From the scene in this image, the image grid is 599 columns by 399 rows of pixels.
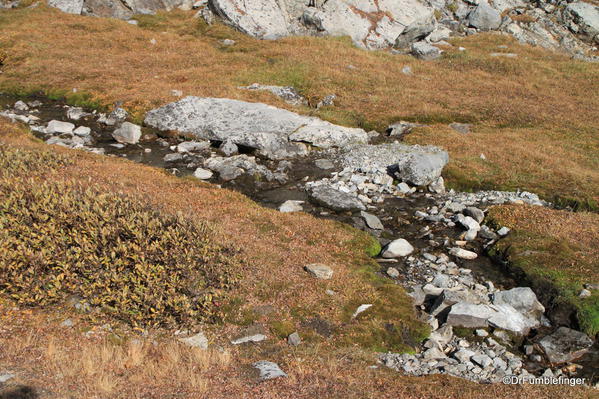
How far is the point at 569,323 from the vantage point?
14219 mm

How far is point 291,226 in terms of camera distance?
59.8 ft

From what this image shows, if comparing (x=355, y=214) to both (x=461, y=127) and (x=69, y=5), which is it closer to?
(x=461, y=127)

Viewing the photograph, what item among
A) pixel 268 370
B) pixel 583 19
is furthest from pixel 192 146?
pixel 583 19

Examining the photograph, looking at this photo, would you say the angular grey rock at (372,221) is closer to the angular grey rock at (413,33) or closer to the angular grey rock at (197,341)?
the angular grey rock at (197,341)

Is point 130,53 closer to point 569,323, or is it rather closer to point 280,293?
point 280,293

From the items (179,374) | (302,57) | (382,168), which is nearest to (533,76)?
(302,57)

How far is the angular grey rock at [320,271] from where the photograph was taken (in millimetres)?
14625

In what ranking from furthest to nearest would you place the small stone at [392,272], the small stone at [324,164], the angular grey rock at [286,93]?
the angular grey rock at [286,93]
the small stone at [324,164]
the small stone at [392,272]

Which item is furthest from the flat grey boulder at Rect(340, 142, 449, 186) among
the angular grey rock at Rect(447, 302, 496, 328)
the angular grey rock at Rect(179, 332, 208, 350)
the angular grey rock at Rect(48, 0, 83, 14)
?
the angular grey rock at Rect(48, 0, 83, 14)

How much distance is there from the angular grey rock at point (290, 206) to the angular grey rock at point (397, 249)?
4872 mm

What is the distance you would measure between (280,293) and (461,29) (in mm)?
64774

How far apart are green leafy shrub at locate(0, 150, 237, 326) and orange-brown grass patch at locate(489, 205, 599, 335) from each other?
10387 mm

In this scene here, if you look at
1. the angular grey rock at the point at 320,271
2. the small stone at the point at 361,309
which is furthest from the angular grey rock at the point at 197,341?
the angular grey rock at the point at 320,271

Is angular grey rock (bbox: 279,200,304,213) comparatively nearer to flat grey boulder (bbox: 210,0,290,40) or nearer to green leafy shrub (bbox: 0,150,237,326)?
green leafy shrub (bbox: 0,150,237,326)
